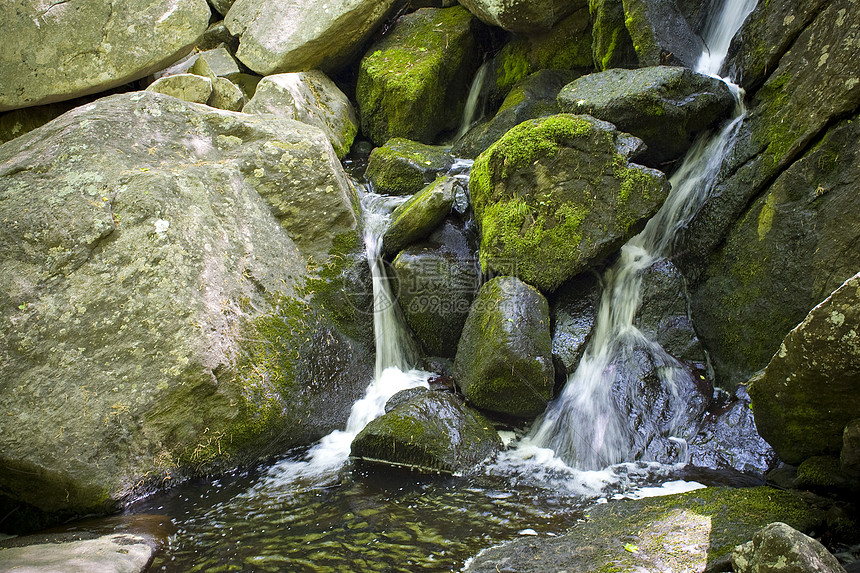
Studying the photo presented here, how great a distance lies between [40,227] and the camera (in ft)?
14.3

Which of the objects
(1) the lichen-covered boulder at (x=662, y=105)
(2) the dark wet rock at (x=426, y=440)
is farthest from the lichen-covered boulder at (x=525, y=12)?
(2) the dark wet rock at (x=426, y=440)

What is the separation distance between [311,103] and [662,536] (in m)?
8.00

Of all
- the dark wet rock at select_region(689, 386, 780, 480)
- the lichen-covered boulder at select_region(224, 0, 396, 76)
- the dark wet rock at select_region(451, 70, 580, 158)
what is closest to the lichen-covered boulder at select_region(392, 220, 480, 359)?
the dark wet rock at select_region(689, 386, 780, 480)

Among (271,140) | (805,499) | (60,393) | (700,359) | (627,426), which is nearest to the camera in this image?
(805,499)

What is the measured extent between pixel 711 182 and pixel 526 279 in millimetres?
2246

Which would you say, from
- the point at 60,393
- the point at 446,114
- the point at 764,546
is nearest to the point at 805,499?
the point at 764,546

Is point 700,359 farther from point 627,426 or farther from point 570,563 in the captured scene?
point 570,563

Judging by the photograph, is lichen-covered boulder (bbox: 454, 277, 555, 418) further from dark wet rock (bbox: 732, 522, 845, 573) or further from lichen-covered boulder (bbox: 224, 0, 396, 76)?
lichen-covered boulder (bbox: 224, 0, 396, 76)

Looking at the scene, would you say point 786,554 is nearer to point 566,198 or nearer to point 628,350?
point 628,350

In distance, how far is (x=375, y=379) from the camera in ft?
19.3

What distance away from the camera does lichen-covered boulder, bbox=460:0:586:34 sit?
26.7 feet

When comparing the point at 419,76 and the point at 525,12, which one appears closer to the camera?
the point at 525,12

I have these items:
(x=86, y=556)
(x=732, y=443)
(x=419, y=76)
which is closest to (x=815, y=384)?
(x=732, y=443)

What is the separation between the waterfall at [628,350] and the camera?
478 centimetres
